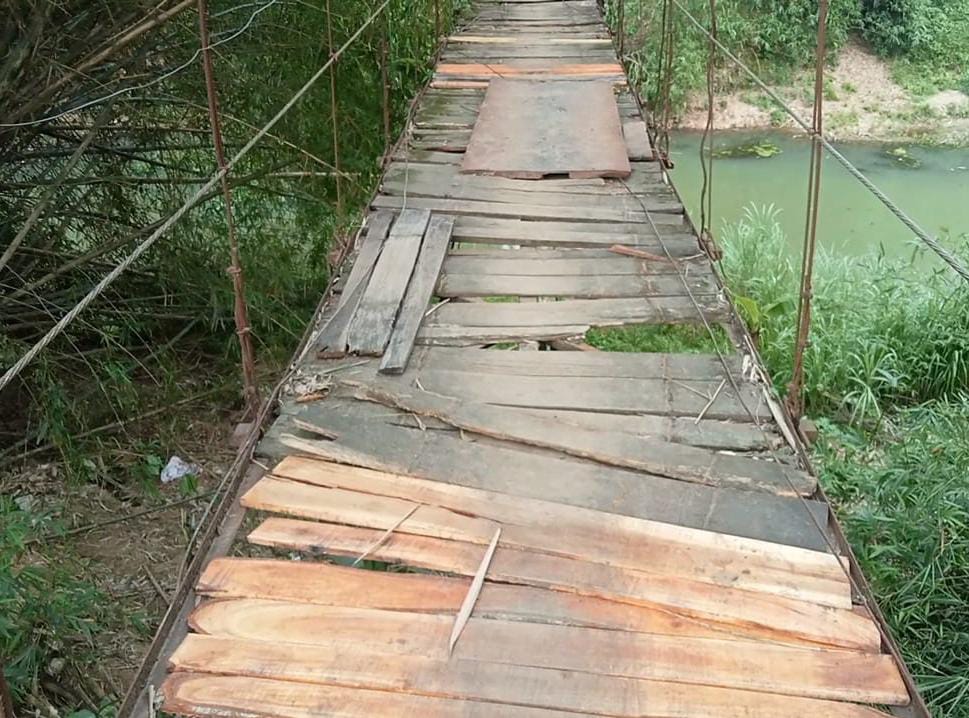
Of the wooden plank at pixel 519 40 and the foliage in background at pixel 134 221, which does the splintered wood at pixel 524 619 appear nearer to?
the foliage in background at pixel 134 221

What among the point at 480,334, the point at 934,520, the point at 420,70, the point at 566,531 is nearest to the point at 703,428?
the point at 566,531

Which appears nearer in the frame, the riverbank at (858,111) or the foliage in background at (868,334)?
the foliage in background at (868,334)

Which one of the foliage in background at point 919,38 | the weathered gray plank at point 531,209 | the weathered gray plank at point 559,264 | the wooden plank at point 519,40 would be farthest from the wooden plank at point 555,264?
the foliage in background at point 919,38

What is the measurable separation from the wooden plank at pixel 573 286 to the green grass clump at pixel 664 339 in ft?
0.28

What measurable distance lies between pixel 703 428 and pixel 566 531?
40cm

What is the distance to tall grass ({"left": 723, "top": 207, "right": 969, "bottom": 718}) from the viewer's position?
271 centimetres

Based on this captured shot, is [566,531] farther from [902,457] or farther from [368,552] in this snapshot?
[902,457]

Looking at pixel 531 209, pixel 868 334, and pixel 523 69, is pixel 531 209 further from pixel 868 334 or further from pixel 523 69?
pixel 868 334

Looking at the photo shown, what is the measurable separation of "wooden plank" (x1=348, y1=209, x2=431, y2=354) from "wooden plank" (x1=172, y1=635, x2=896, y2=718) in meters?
0.83

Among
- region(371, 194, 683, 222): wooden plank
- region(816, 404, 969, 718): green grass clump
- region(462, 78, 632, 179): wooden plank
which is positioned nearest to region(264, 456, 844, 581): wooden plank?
region(371, 194, 683, 222): wooden plank

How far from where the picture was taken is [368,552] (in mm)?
1342

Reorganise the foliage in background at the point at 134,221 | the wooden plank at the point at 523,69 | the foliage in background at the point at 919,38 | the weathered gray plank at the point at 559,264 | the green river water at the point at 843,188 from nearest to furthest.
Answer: the weathered gray plank at the point at 559,264 < the foliage in background at the point at 134,221 < the wooden plank at the point at 523,69 < the green river water at the point at 843,188 < the foliage in background at the point at 919,38

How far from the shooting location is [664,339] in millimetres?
3178

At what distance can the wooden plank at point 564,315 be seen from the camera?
204 cm
